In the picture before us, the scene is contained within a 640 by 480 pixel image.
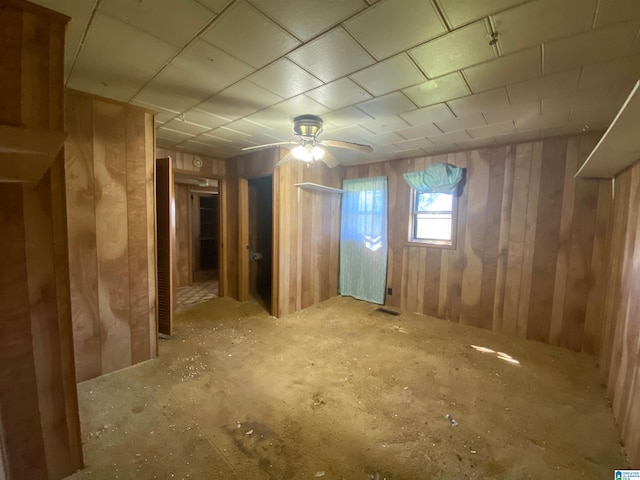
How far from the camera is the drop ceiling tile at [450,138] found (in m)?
2.84

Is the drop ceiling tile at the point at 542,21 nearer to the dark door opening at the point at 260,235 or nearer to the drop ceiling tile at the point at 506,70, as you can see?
the drop ceiling tile at the point at 506,70

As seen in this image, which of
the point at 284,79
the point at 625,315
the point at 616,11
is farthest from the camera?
the point at 625,315

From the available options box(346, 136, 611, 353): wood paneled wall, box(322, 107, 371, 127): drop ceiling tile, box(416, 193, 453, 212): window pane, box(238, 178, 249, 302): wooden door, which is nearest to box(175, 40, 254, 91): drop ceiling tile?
box(322, 107, 371, 127): drop ceiling tile

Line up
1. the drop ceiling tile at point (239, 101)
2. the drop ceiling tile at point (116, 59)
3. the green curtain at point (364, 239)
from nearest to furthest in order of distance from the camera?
1. the drop ceiling tile at point (116, 59)
2. the drop ceiling tile at point (239, 101)
3. the green curtain at point (364, 239)

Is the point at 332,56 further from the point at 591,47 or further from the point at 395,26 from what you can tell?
the point at 591,47

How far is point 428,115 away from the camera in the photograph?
2.35 meters

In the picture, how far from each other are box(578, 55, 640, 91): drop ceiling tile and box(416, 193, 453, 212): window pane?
196 centimetres

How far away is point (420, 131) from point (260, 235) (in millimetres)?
3092

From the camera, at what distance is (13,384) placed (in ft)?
3.75

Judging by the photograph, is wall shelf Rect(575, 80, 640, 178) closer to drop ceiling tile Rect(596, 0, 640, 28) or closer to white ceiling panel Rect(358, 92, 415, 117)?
drop ceiling tile Rect(596, 0, 640, 28)

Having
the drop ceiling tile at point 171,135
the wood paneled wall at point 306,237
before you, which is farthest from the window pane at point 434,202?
the drop ceiling tile at point 171,135

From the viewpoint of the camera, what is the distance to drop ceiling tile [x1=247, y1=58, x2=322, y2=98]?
1634mm

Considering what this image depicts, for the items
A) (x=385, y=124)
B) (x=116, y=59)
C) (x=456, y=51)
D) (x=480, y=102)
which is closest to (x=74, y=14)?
(x=116, y=59)

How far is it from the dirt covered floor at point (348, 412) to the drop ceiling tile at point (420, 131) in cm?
238
